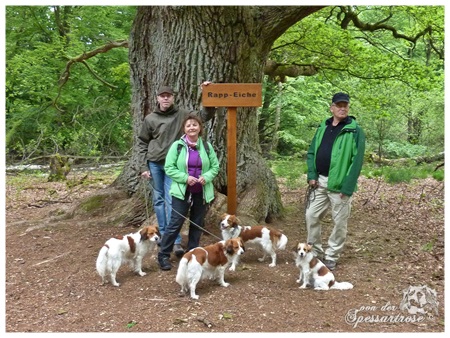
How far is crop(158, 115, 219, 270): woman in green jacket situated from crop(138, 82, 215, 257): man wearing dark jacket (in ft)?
1.35

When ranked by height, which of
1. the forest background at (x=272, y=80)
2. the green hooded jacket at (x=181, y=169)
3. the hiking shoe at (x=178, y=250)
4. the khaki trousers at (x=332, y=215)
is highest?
the forest background at (x=272, y=80)

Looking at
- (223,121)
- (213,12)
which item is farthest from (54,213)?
(213,12)

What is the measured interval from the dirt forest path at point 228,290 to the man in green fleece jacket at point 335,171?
1.63 feet

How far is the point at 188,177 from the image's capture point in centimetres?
496

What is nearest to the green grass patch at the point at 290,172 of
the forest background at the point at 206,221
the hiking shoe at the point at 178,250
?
the forest background at the point at 206,221

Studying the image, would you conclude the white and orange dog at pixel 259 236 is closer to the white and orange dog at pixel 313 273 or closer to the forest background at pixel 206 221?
the forest background at pixel 206 221

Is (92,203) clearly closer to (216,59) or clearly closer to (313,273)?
(216,59)

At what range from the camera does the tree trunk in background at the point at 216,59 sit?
648 cm

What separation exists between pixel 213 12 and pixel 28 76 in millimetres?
10697

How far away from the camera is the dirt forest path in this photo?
4.07 meters

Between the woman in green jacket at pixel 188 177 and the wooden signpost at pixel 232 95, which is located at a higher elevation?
the wooden signpost at pixel 232 95

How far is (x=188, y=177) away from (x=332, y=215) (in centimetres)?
197

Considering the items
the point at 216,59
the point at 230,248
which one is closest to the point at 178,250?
the point at 230,248

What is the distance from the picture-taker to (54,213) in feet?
27.4
